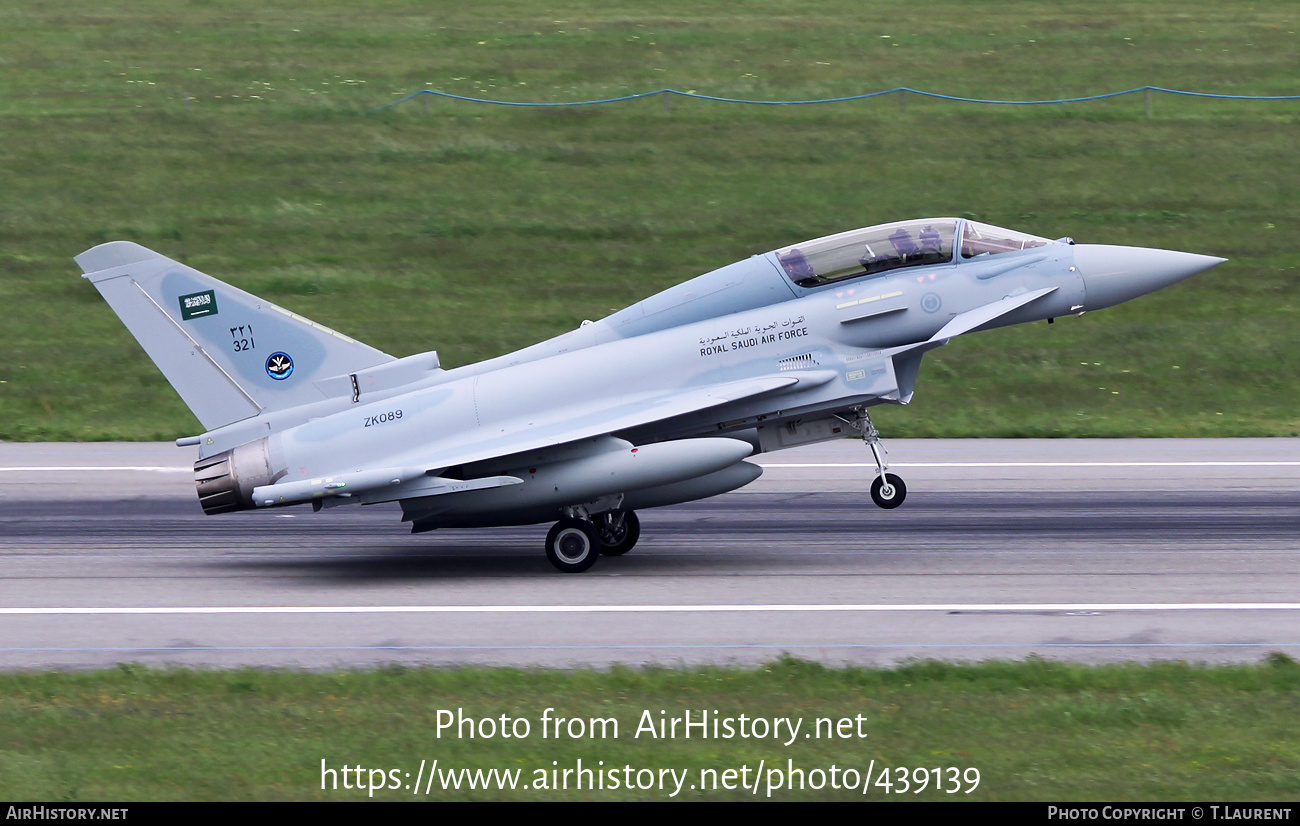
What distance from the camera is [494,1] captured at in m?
44.4

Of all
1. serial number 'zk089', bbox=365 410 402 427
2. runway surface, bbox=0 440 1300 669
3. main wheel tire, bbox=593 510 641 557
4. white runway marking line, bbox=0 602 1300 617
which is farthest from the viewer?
main wheel tire, bbox=593 510 641 557

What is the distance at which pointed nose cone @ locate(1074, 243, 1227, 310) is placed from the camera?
15109 millimetres

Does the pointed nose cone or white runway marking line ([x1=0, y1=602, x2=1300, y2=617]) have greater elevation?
the pointed nose cone

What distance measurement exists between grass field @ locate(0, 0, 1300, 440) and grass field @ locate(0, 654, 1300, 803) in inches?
473

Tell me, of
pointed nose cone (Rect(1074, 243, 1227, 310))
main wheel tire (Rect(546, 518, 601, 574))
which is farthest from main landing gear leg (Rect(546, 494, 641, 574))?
pointed nose cone (Rect(1074, 243, 1227, 310))

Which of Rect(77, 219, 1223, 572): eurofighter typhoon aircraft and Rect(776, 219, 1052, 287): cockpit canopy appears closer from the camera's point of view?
Rect(77, 219, 1223, 572): eurofighter typhoon aircraft

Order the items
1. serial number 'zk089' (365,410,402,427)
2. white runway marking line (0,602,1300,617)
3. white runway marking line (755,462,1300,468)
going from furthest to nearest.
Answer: white runway marking line (755,462,1300,468) → serial number 'zk089' (365,410,402,427) → white runway marking line (0,602,1300,617)

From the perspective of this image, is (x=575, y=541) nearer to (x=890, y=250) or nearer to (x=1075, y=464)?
(x=890, y=250)

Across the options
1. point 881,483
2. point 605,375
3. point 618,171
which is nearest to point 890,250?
point 881,483

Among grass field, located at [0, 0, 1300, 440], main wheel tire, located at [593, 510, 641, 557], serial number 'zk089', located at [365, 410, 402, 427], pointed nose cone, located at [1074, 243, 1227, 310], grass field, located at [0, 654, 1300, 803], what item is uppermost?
grass field, located at [0, 0, 1300, 440]

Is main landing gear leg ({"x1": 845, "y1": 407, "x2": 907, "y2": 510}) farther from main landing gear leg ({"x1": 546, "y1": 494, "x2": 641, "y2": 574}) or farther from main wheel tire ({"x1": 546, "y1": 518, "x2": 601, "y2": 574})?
main wheel tire ({"x1": 546, "y1": 518, "x2": 601, "y2": 574})

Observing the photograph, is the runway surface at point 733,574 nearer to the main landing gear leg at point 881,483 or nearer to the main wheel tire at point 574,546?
the main wheel tire at point 574,546

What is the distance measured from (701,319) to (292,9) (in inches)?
1283

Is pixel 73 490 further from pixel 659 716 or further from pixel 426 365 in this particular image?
pixel 659 716
